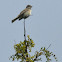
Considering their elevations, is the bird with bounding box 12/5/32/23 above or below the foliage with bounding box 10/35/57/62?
above

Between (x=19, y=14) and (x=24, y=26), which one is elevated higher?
(x=19, y=14)

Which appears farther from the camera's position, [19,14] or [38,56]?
[19,14]

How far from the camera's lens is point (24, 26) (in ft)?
36.9

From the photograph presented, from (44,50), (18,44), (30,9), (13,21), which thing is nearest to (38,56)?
(44,50)

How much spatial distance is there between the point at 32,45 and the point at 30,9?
337 cm

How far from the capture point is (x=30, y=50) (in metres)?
11.2

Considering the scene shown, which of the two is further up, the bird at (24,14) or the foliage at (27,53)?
the bird at (24,14)

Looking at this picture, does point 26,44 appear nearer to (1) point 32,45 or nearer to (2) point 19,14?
(1) point 32,45

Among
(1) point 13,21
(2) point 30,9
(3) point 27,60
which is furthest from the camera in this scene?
(2) point 30,9

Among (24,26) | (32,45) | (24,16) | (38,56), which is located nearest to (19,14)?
(24,16)

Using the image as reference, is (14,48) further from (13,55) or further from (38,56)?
(38,56)

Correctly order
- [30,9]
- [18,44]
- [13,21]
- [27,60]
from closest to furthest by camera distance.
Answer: [27,60]
[18,44]
[13,21]
[30,9]

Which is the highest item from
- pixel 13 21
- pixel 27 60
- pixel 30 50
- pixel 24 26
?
pixel 13 21

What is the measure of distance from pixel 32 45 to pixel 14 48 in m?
1.14
